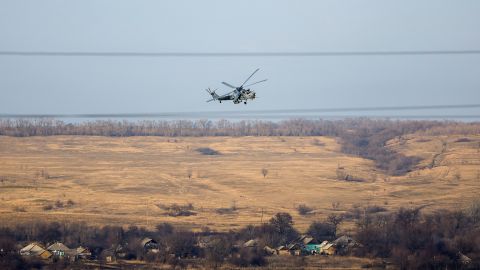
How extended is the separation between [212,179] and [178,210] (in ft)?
100

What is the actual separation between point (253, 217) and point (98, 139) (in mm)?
77775

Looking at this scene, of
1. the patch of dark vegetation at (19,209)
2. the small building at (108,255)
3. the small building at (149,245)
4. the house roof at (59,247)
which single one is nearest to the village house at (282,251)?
the small building at (149,245)

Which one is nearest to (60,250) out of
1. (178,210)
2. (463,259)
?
(178,210)

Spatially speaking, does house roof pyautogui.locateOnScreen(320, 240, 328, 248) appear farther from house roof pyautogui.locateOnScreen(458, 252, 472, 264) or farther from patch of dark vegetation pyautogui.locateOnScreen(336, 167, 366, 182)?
patch of dark vegetation pyautogui.locateOnScreen(336, 167, 366, 182)

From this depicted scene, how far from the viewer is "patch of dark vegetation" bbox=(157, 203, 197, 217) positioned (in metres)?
107

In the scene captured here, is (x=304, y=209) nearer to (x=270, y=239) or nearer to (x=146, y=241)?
(x=270, y=239)

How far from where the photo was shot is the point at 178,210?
10894 cm

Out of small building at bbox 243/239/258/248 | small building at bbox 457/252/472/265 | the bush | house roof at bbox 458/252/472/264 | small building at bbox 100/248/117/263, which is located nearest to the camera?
small building at bbox 457/252/472/265

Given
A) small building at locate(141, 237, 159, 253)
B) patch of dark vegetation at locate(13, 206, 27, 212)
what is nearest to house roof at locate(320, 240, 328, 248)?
small building at locate(141, 237, 159, 253)

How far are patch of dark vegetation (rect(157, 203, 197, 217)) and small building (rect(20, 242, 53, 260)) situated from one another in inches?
1279

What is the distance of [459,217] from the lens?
90875 mm

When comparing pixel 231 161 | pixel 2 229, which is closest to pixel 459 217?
pixel 2 229

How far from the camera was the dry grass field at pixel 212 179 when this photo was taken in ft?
354

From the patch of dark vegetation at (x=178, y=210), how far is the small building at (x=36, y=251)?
32.5 m
